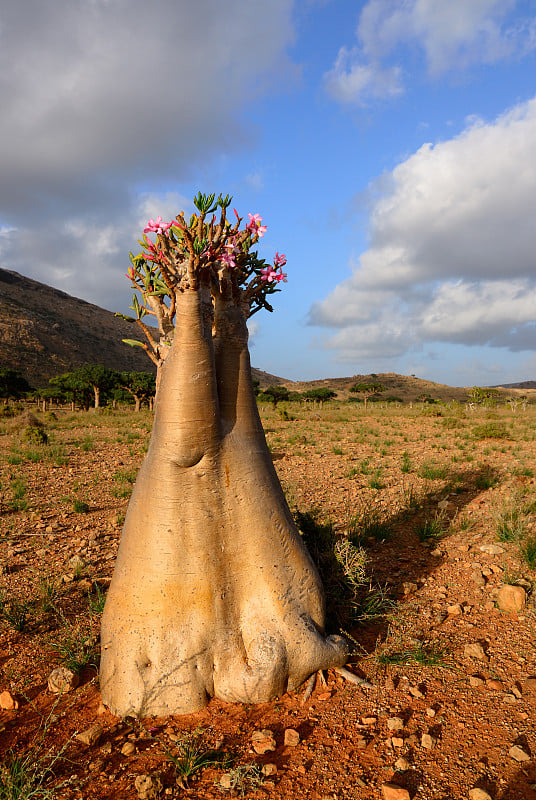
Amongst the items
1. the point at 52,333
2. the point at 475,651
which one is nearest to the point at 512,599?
the point at 475,651

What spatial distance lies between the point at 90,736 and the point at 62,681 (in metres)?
0.60

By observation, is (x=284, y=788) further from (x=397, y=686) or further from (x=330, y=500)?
(x=330, y=500)

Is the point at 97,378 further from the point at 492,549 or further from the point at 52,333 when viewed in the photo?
the point at 492,549

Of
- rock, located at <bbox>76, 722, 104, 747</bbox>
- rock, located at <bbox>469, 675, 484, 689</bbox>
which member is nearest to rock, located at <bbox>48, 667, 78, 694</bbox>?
rock, located at <bbox>76, 722, 104, 747</bbox>

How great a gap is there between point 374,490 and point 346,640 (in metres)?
4.39

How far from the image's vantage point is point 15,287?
7894 cm

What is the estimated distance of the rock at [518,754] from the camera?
214cm

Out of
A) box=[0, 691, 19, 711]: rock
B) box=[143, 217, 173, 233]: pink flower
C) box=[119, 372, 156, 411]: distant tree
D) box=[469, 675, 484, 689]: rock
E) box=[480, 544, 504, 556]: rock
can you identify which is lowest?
box=[0, 691, 19, 711]: rock

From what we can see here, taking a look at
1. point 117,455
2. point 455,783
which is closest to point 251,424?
point 455,783

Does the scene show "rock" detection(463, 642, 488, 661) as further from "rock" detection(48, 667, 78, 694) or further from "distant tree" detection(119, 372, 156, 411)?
"distant tree" detection(119, 372, 156, 411)

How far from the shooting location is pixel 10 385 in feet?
118

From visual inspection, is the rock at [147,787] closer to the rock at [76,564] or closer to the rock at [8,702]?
the rock at [8,702]

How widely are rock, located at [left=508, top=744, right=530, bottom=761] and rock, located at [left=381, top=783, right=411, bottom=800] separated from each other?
1.91 feet

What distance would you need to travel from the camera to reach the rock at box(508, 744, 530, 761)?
214cm
